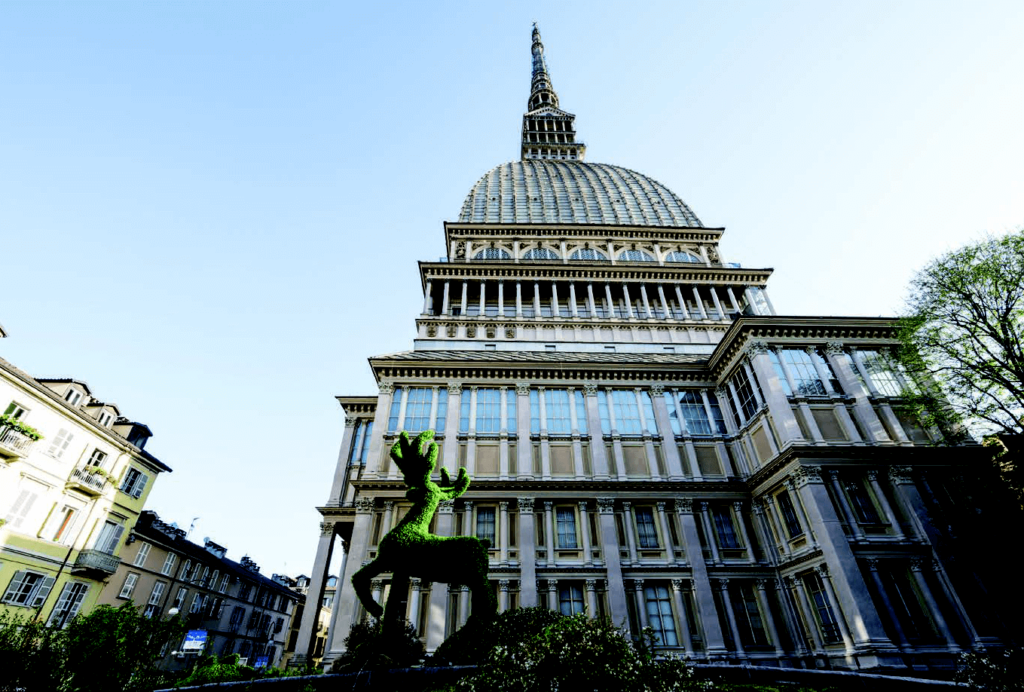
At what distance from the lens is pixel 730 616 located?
24.7 meters

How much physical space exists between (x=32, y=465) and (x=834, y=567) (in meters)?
43.2

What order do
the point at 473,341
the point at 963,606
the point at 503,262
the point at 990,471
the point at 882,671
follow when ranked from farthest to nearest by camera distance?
the point at 503,262 → the point at 473,341 → the point at 990,471 → the point at 963,606 → the point at 882,671

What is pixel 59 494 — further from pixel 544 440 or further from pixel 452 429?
pixel 544 440

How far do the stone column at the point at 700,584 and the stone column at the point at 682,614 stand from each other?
663mm

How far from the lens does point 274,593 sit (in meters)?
63.3

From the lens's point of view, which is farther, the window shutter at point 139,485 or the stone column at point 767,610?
the window shutter at point 139,485

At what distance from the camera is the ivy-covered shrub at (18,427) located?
2683 centimetres

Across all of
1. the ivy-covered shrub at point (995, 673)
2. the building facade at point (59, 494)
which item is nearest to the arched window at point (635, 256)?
the ivy-covered shrub at point (995, 673)

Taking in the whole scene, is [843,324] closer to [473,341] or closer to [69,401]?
[473,341]

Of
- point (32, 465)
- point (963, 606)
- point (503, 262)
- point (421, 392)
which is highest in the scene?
point (503, 262)

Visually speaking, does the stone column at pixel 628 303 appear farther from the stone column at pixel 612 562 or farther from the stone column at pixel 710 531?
the stone column at pixel 612 562

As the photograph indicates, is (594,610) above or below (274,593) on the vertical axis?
below

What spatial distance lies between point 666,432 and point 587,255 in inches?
779

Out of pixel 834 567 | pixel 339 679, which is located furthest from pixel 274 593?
pixel 834 567
